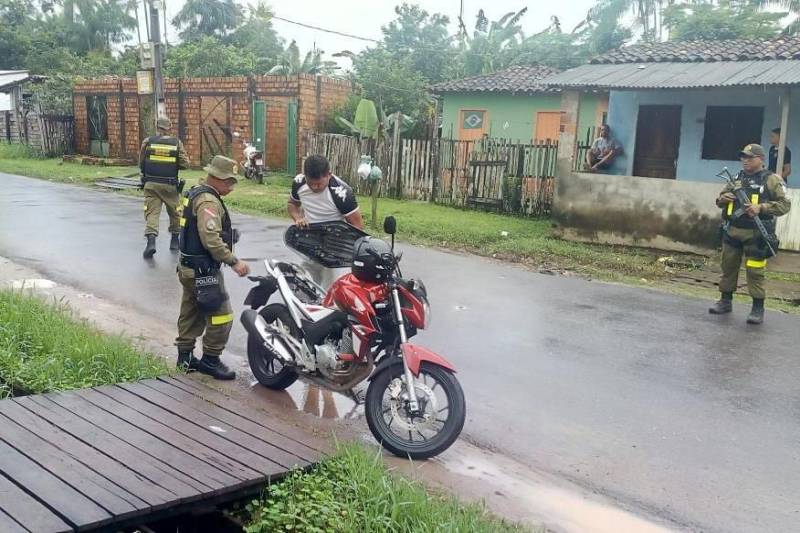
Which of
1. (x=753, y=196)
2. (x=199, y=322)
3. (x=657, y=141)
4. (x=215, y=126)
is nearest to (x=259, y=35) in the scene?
(x=215, y=126)

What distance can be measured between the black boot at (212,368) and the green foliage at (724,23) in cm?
2310

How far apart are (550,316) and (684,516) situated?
12.9 ft

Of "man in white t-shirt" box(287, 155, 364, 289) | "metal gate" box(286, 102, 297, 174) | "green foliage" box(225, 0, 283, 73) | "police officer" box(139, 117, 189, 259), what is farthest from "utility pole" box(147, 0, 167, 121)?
"green foliage" box(225, 0, 283, 73)

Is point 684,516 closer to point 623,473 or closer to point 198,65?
point 623,473

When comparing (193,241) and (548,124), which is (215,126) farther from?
(193,241)

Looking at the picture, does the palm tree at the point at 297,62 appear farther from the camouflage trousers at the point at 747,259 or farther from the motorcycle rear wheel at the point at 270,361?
the motorcycle rear wheel at the point at 270,361

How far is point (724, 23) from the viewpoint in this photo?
24.8m

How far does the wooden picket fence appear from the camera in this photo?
14.5 meters

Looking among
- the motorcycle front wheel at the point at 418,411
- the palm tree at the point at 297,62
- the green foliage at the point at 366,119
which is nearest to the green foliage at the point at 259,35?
the palm tree at the point at 297,62

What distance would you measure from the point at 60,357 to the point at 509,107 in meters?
17.5

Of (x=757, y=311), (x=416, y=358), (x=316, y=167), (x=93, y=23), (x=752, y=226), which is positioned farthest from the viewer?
(x=93, y=23)

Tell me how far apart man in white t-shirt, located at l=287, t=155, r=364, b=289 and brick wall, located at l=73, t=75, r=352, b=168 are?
1385 cm

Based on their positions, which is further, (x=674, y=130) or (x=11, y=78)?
(x=11, y=78)

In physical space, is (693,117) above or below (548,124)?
above
